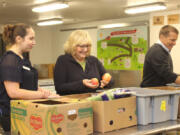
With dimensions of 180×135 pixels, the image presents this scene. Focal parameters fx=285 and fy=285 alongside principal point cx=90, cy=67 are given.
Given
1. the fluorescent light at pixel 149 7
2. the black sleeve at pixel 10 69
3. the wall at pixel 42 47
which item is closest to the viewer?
the black sleeve at pixel 10 69

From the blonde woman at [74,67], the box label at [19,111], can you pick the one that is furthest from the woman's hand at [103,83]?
the box label at [19,111]

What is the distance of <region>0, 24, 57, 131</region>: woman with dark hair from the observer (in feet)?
6.33

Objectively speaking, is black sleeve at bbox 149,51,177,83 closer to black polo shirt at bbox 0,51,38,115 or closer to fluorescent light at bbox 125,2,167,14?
black polo shirt at bbox 0,51,38,115

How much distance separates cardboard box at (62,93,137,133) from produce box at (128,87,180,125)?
9 cm

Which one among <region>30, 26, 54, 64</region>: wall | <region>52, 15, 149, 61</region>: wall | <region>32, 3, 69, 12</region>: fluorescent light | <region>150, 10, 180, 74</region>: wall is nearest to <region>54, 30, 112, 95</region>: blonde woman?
<region>32, 3, 69, 12</region>: fluorescent light

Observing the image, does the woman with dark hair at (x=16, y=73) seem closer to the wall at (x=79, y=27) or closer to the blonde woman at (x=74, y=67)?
the blonde woman at (x=74, y=67)

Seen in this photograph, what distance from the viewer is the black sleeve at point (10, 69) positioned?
1.93m

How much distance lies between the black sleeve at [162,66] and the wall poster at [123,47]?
3.00m

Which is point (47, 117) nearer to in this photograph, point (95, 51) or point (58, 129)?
point (58, 129)

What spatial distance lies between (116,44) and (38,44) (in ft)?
8.57

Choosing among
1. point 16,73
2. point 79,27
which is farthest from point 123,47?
point 16,73

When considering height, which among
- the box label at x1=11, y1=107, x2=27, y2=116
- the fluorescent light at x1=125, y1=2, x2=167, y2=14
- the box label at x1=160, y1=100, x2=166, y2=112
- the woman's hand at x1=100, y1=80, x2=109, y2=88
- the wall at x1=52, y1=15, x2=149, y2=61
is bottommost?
the box label at x1=160, y1=100, x2=166, y2=112

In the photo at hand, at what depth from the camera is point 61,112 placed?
163 centimetres

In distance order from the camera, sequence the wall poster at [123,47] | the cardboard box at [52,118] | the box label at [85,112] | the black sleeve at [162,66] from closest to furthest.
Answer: the cardboard box at [52,118] < the box label at [85,112] < the black sleeve at [162,66] < the wall poster at [123,47]
